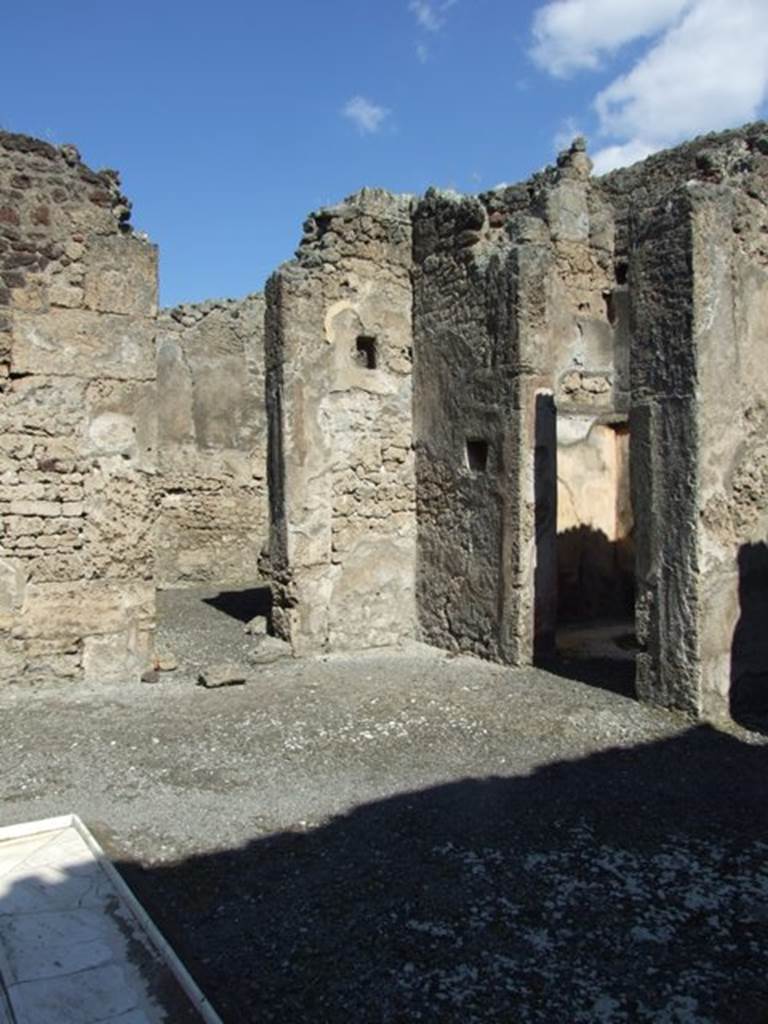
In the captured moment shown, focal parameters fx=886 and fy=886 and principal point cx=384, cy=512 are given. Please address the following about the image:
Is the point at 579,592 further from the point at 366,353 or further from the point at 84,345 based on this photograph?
the point at 84,345

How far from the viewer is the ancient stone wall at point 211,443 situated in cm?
1218

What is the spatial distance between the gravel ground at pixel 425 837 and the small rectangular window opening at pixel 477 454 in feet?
5.75

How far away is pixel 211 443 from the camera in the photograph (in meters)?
12.3

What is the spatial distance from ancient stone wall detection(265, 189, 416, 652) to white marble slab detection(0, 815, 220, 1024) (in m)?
4.15

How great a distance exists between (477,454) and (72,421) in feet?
10.4

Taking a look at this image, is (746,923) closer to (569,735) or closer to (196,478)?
(569,735)

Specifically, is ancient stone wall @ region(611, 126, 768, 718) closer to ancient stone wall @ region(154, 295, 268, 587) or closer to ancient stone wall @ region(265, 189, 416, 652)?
ancient stone wall @ region(265, 189, 416, 652)

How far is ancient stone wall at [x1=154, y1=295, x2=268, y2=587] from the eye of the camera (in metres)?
12.2

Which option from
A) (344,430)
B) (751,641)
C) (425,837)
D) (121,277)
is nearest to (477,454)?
(344,430)

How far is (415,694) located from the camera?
20.2 ft

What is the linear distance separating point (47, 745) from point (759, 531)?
4.59 meters

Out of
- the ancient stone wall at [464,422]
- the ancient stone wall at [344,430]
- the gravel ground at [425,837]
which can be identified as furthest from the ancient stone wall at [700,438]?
the ancient stone wall at [344,430]

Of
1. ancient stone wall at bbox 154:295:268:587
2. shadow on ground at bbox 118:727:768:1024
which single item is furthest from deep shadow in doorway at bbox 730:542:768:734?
ancient stone wall at bbox 154:295:268:587

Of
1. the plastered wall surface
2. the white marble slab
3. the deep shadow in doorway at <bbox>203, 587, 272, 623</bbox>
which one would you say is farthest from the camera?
the deep shadow in doorway at <bbox>203, 587, 272, 623</bbox>
